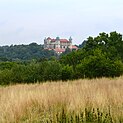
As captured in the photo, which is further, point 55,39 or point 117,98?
point 55,39

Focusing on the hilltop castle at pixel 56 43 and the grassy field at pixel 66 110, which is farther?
the hilltop castle at pixel 56 43

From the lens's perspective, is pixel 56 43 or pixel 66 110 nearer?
pixel 66 110

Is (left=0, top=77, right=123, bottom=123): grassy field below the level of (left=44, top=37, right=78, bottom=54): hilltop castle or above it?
below

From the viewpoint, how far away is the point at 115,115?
17.9ft

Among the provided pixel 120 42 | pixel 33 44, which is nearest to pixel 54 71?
pixel 120 42

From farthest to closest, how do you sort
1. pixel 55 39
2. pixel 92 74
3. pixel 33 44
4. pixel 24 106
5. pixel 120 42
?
pixel 55 39 < pixel 33 44 < pixel 120 42 < pixel 92 74 < pixel 24 106

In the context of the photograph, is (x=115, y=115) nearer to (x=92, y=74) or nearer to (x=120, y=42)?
(x=92, y=74)

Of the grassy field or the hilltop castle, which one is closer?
the grassy field

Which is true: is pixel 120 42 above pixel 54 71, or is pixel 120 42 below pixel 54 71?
above

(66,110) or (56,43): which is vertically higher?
(56,43)

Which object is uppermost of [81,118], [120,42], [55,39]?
[55,39]

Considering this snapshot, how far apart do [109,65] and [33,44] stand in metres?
85.0

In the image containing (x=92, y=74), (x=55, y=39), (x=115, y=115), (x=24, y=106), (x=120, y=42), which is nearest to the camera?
(x=115, y=115)

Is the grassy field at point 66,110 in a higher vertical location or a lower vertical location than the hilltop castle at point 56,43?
lower
